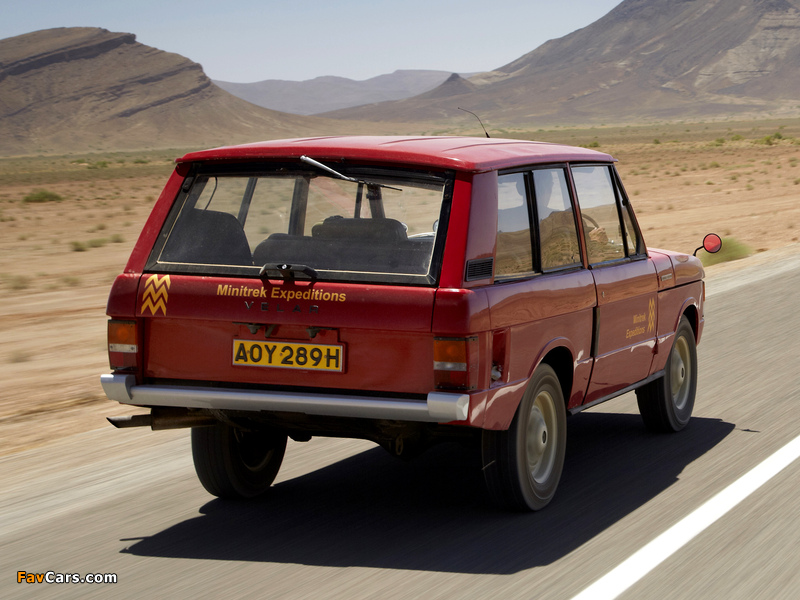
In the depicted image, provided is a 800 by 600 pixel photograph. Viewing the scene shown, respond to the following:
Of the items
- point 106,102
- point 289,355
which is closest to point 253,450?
point 289,355

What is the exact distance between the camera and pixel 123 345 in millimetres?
4980

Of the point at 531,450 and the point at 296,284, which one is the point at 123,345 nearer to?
the point at 296,284

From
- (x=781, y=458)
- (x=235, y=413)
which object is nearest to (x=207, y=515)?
(x=235, y=413)

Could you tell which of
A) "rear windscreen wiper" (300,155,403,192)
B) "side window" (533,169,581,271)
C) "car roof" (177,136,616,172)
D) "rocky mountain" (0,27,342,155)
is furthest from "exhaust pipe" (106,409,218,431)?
"rocky mountain" (0,27,342,155)

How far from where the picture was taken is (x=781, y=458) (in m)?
6.17

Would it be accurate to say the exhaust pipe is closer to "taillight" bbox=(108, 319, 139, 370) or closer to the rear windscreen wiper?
"taillight" bbox=(108, 319, 139, 370)

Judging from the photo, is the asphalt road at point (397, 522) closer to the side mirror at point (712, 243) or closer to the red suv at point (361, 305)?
the red suv at point (361, 305)

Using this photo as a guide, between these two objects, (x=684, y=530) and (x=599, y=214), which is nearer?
(x=684, y=530)

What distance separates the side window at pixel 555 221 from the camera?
5.41 meters

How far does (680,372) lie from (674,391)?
0.17 metres

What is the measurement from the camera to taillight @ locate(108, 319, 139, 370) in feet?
16.3

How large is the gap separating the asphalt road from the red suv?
1.16 feet

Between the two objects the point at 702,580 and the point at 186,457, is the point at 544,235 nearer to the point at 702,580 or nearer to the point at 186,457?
the point at 702,580

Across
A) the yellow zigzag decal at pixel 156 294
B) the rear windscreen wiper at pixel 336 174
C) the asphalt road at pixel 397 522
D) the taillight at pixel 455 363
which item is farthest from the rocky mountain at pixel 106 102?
the taillight at pixel 455 363
